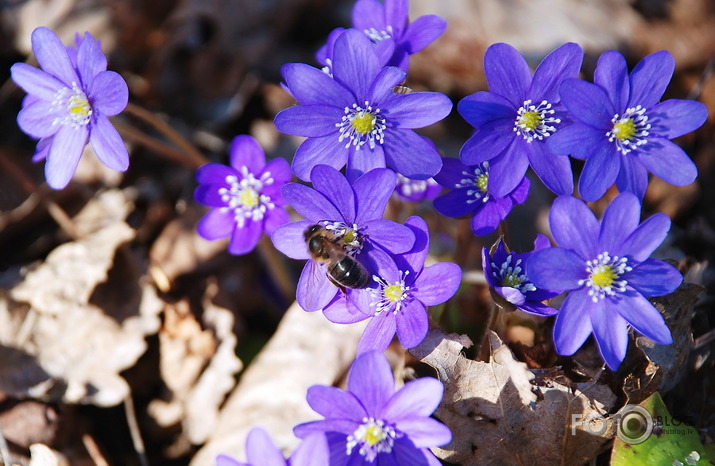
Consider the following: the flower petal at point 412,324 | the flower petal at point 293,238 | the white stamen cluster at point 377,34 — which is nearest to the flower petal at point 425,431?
the flower petal at point 412,324

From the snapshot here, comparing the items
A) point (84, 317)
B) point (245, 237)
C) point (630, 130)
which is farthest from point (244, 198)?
point (630, 130)

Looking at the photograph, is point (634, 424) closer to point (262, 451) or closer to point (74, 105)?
point (262, 451)

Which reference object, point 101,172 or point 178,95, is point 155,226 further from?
point 178,95

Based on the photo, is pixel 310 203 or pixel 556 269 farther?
pixel 310 203

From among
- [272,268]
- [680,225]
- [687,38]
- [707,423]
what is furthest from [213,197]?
[687,38]

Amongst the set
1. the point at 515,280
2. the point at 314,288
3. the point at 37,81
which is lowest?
the point at 515,280

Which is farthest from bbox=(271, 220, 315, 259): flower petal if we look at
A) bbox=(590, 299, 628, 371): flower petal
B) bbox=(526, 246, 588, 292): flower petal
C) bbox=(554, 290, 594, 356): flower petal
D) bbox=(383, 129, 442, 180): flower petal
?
bbox=(590, 299, 628, 371): flower petal

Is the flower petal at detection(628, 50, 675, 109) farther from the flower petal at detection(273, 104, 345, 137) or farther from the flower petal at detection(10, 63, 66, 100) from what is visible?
the flower petal at detection(10, 63, 66, 100)
